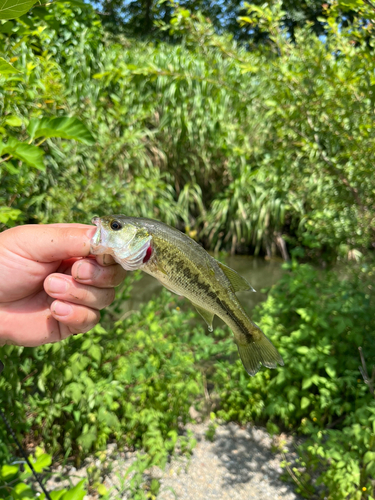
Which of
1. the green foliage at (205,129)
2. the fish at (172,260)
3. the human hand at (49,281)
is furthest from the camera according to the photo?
the green foliage at (205,129)

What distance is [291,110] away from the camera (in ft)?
13.2

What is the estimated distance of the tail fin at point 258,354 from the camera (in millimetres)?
1137

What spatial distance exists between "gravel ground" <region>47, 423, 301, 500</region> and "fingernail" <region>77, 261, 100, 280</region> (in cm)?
213

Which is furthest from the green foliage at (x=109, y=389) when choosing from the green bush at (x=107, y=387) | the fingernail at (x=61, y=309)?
the fingernail at (x=61, y=309)

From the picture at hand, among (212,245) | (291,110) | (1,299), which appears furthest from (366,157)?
(212,245)

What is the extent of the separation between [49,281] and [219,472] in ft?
8.66

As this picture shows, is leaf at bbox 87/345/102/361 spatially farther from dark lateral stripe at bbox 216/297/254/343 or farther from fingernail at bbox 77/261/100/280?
dark lateral stripe at bbox 216/297/254/343

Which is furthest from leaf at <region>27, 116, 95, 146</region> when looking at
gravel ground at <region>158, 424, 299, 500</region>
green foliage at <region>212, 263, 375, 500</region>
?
gravel ground at <region>158, 424, 299, 500</region>

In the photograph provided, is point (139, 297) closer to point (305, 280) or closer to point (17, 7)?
A: point (305, 280)

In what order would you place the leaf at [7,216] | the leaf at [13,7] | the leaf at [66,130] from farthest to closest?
the leaf at [7,216]
the leaf at [66,130]
the leaf at [13,7]

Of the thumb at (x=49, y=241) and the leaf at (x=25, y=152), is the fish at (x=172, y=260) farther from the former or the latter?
the leaf at (x=25, y=152)

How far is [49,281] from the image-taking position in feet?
4.32

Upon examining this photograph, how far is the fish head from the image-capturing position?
1019mm

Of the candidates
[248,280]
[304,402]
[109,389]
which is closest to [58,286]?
[109,389]
